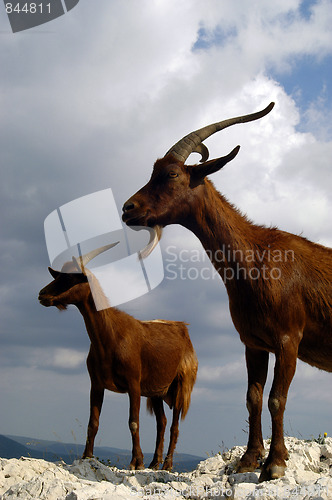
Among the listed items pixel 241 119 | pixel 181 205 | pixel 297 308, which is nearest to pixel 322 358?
pixel 297 308

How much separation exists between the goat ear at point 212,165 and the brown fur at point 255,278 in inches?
0.4

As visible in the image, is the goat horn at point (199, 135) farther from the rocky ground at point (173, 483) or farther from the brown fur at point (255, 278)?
the rocky ground at point (173, 483)

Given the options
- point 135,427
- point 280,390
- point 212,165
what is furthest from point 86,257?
point 280,390

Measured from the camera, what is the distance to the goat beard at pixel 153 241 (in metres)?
5.89

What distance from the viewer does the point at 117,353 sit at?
28.3 ft

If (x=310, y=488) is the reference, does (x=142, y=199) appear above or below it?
above

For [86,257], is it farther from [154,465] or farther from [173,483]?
[173,483]

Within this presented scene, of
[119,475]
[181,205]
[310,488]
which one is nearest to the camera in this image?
[310,488]

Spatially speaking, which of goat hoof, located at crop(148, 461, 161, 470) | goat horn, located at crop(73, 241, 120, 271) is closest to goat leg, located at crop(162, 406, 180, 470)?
goat hoof, located at crop(148, 461, 161, 470)

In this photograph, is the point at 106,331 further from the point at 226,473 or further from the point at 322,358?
the point at 322,358

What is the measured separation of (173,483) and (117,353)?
288 centimetres

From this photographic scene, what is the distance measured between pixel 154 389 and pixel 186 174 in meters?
5.20

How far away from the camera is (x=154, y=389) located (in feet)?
32.0

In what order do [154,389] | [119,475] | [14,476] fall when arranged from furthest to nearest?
[154,389] → [119,475] → [14,476]
